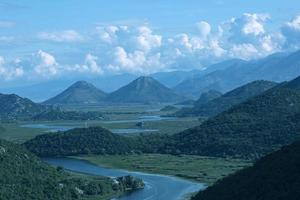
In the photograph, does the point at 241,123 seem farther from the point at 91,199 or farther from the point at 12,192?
the point at 12,192

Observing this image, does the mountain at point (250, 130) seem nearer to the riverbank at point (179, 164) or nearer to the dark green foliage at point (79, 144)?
the riverbank at point (179, 164)

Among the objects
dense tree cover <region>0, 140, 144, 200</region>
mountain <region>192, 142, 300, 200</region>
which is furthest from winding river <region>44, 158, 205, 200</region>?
mountain <region>192, 142, 300, 200</region>

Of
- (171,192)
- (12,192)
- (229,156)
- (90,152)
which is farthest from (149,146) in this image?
(12,192)

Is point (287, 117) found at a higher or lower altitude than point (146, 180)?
higher

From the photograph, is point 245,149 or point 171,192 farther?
point 245,149

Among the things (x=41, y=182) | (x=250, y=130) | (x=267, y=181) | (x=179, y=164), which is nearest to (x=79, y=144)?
(x=179, y=164)

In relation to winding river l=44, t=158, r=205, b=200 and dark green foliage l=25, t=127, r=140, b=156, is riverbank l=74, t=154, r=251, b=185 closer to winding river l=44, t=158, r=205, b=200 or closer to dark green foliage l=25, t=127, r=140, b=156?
winding river l=44, t=158, r=205, b=200

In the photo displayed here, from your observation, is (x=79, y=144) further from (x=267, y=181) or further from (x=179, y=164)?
(x=267, y=181)
